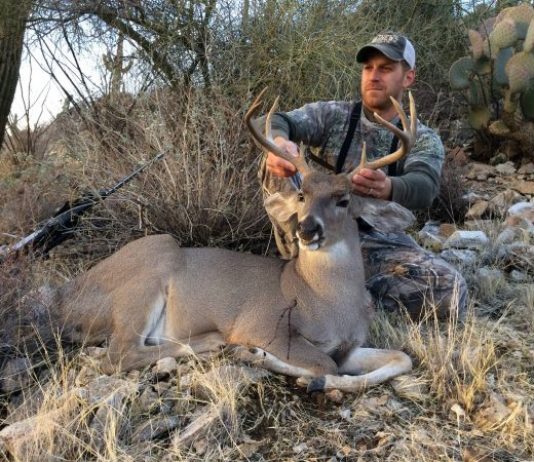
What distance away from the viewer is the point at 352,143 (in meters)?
5.12

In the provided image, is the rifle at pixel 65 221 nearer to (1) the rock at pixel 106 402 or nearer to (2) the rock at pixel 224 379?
(1) the rock at pixel 106 402

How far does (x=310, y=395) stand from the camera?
129 inches

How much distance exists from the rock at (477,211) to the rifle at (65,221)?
3.52 m

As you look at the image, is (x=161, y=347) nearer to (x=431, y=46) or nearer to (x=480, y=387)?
(x=480, y=387)

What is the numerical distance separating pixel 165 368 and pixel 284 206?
123 centimetres

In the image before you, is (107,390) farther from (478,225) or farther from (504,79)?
(504,79)

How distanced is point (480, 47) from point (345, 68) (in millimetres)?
2253

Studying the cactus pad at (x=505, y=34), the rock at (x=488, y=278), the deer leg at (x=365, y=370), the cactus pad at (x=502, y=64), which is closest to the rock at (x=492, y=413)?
the deer leg at (x=365, y=370)

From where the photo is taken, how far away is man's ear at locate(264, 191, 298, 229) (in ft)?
12.7

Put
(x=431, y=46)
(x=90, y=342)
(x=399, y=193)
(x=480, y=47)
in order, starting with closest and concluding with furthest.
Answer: (x=90, y=342) < (x=399, y=193) < (x=480, y=47) < (x=431, y=46)

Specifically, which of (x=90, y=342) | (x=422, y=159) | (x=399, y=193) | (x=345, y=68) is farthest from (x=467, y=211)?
(x=90, y=342)

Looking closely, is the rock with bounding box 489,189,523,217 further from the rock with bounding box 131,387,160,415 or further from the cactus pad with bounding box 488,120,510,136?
the rock with bounding box 131,387,160,415

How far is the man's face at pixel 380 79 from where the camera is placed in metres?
4.94

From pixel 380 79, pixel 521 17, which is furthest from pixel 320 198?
pixel 521 17
